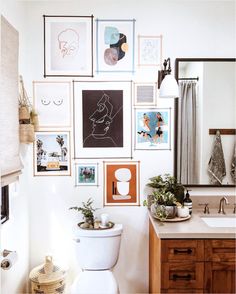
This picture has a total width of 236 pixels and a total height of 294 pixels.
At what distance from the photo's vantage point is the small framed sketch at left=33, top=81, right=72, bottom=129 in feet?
8.08

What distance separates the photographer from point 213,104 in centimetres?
244

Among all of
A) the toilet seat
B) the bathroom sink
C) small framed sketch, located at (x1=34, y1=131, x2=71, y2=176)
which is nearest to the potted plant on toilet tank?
the bathroom sink

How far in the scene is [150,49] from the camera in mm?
2461

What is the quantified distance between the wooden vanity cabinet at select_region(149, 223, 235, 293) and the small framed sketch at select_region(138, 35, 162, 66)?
140 centimetres

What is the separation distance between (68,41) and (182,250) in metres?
1.77

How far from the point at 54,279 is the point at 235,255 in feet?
4.20

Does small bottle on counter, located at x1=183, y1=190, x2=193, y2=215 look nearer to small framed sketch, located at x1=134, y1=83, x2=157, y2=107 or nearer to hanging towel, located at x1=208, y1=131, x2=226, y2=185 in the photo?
hanging towel, located at x1=208, y1=131, x2=226, y2=185

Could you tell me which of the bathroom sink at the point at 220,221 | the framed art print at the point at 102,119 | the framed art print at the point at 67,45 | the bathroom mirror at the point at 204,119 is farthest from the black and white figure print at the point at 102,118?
the bathroom sink at the point at 220,221

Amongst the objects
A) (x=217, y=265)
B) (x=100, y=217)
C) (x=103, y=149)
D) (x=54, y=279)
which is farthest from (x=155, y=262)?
(x=103, y=149)

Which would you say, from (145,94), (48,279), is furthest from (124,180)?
(48,279)

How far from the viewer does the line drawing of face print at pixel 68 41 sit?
2439mm

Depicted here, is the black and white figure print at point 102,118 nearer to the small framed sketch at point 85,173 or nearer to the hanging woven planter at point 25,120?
the small framed sketch at point 85,173

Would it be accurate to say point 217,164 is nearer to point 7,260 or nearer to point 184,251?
point 184,251

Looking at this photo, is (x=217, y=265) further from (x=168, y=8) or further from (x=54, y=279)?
(x=168, y=8)
